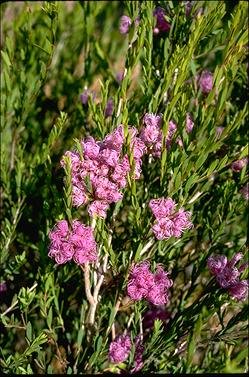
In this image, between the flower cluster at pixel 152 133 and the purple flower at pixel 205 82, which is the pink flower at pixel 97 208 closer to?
the flower cluster at pixel 152 133

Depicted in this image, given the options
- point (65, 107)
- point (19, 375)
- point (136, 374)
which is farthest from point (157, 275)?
point (65, 107)

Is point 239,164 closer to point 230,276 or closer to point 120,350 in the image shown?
point 230,276

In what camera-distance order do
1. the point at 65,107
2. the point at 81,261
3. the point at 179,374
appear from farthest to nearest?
the point at 65,107 → the point at 179,374 → the point at 81,261

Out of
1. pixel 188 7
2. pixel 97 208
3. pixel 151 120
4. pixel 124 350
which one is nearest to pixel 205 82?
pixel 188 7

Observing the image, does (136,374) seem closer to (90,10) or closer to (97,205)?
(97,205)

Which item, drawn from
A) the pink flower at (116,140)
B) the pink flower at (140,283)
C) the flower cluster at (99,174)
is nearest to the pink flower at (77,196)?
the flower cluster at (99,174)

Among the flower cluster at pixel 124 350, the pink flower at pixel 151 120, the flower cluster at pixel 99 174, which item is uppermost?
the pink flower at pixel 151 120

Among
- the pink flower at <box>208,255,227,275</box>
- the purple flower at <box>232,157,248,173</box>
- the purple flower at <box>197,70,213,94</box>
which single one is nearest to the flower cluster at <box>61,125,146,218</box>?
the pink flower at <box>208,255,227,275</box>
